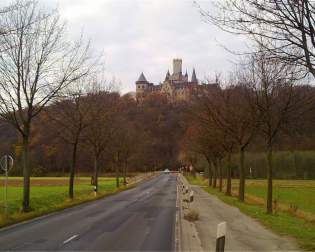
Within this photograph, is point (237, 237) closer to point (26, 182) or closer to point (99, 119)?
point (26, 182)

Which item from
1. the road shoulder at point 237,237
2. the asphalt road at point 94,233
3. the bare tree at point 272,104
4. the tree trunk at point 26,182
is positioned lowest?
the asphalt road at point 94,233

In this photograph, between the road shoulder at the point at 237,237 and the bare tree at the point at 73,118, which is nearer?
the road shoulder at the point at 237,237

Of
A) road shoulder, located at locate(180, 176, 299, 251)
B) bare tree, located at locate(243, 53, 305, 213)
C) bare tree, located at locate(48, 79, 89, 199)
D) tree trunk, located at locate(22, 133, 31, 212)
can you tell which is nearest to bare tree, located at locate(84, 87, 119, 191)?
bare tree, located at locate(48, 79, 89, 199)

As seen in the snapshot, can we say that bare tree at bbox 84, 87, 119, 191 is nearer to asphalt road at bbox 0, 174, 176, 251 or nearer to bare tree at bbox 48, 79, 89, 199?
bare tree at bbox 48, 79, 89, 199

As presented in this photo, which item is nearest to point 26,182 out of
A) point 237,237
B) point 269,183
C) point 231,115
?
point 269,183

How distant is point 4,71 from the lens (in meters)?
25.2

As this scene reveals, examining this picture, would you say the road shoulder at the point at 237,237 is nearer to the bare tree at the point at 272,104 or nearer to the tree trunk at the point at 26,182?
the bare tree at the point at 272,104

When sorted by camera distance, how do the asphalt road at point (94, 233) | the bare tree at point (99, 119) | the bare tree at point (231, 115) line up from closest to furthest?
1. the asphalt road at point (94, 233)
2. the bare tree at point (231, 115)
3. the bare tree at point (99, 119)

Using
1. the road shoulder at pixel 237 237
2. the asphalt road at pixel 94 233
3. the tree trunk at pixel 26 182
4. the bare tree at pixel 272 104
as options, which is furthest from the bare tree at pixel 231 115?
the tree trunk at pixel 26 182

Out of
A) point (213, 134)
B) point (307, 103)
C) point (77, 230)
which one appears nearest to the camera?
point (77, 230)

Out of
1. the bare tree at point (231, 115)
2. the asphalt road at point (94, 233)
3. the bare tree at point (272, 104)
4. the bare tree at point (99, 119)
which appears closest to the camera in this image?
the asphalt road at point (94, 233)

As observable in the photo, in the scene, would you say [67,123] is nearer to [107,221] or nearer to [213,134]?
[213,134]

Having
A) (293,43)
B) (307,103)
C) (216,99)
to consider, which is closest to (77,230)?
(293,43)

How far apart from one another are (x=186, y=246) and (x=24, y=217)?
10.6 m
